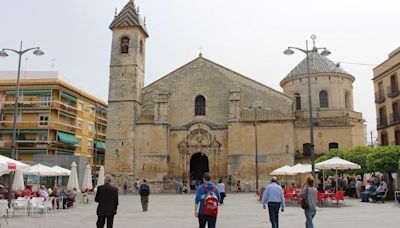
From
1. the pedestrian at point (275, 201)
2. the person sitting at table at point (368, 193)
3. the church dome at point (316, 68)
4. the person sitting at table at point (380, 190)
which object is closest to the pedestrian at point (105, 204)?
the pedestrian at point (275, 201)

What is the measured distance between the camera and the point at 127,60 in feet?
124

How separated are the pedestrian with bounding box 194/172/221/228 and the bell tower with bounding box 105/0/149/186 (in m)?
28.8

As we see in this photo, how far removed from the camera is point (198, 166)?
38.3 meters

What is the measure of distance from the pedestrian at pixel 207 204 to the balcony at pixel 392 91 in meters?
28.5

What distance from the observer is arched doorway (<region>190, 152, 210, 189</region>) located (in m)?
37.8

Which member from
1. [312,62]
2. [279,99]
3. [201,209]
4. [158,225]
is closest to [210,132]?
[279,99]

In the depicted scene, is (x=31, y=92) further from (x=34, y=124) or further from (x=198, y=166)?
(x=198, y=166)

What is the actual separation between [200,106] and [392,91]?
55.4 feet

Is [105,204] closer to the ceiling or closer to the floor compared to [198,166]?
closer to the floor

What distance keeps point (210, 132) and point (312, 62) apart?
15.2 m

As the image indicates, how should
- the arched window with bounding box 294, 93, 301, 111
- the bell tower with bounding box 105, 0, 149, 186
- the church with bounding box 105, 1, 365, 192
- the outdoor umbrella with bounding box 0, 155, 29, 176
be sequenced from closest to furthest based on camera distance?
the outdoor umbrella with bounding box 0, 155, 29, 176 → the church with bounding box 105, 1, 365, 192 → the bell tower with bounding box 105, 0, 149, 186 → the arched window with bounding box 294, 93, 301, 111

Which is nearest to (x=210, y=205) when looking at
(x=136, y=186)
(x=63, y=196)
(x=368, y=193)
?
(x=63, y=196)

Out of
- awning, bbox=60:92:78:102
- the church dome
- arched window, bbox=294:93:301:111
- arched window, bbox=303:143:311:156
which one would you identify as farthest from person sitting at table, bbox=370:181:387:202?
awning, bbox=60:92:78:102

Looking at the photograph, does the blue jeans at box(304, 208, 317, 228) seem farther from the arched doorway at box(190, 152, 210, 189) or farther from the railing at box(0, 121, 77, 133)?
the railing at box(0, 121, 77, 133)
